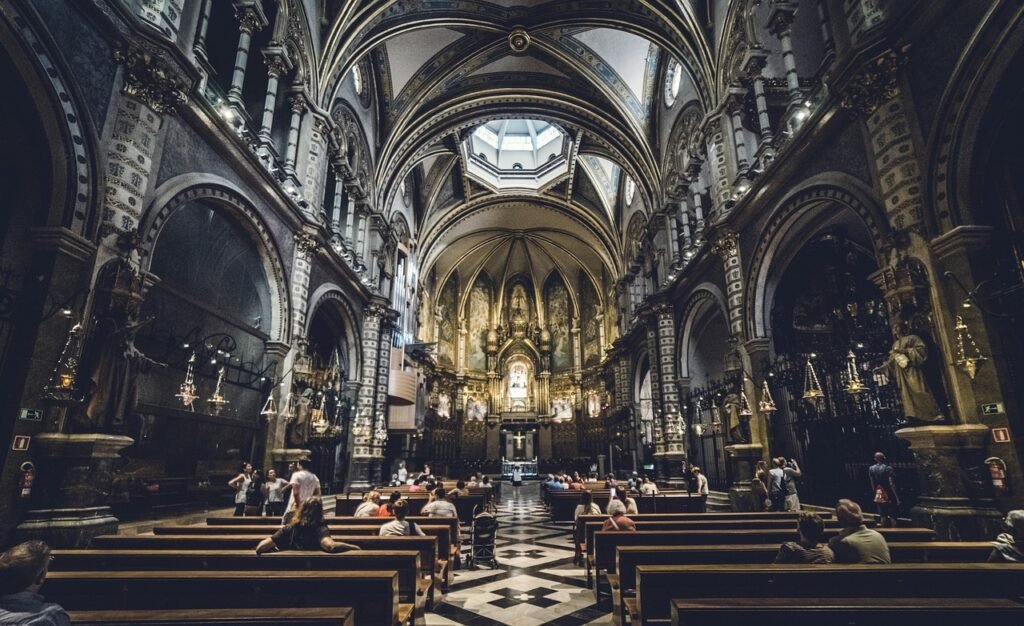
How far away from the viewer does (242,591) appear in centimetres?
358

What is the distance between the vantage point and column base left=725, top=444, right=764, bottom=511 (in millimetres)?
11484

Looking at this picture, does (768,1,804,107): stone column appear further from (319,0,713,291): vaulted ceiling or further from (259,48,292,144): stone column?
(259,48,292,144): stone column

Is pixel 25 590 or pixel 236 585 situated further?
pixel 236 585

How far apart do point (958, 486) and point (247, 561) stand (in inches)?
321

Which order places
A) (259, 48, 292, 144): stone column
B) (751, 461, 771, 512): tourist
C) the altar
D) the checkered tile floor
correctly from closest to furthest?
1. the checkered tile floor
2. (751, 461, 771, 512): tourist
3. (259, 48, 292, 144): stone column
4. the altar

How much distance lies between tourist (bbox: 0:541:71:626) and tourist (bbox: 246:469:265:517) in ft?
27.4

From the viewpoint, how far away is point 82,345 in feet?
21.5

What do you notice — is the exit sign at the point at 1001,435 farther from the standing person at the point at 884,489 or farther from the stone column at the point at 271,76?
the stone column at the point at 271,76

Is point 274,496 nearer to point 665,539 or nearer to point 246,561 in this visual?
point 246,561

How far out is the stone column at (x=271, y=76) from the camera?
1257cm

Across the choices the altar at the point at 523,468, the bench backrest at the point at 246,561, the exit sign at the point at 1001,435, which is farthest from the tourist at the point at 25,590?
the altar at the point at 523,468

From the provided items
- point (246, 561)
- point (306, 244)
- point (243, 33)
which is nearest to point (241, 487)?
point (306, 244)

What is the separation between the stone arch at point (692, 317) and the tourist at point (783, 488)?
6.67m

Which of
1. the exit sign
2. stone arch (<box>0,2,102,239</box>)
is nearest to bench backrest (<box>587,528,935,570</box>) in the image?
the exit sign
